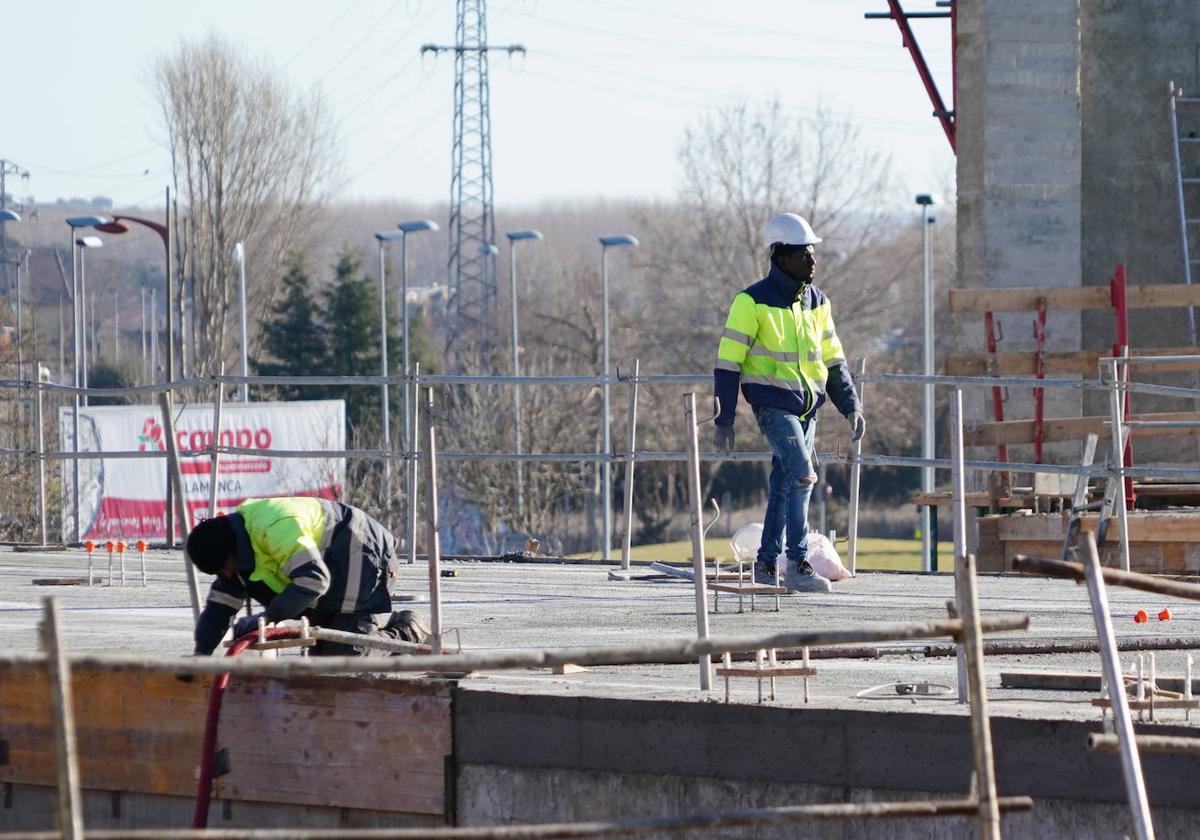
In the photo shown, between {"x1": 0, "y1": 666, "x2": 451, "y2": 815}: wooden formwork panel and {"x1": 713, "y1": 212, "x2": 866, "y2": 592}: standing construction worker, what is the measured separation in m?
3.28

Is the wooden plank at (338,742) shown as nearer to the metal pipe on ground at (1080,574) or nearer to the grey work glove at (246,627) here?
the grey work glove at (246,627)

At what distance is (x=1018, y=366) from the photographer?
51.9 feet

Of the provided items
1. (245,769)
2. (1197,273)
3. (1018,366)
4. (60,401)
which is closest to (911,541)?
(60,401)

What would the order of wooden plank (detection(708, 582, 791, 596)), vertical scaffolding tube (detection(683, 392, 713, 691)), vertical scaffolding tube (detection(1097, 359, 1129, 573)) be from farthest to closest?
vertical scaffolding tube (detection(1097, 359, 1129, 573))
wooden plank (detection(708, 582, 791, 596))
vertical scaffolding tube (detection(683, 392, 713, 691))

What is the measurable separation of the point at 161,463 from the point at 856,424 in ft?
114

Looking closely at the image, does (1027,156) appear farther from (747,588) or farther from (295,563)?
(295,563)

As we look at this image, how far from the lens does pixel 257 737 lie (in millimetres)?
7605

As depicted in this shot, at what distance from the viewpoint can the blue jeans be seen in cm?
1029

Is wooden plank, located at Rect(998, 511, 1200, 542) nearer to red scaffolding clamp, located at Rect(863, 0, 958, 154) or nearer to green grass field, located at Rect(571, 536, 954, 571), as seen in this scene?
red scaffolding clamp, located at Rect(863, 0, 958, 154)

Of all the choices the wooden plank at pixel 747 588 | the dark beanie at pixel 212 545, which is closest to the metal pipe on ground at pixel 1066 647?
the wooden plank at pixel 747 588

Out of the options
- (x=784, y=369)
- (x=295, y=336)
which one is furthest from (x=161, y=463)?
(x=784, y=369)

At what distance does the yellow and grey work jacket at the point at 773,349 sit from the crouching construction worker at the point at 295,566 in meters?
2.48

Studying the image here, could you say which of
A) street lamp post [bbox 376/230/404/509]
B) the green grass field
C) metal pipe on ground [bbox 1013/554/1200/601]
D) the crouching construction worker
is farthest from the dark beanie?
the green grass field

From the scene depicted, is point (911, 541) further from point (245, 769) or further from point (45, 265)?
point (45, 265)
